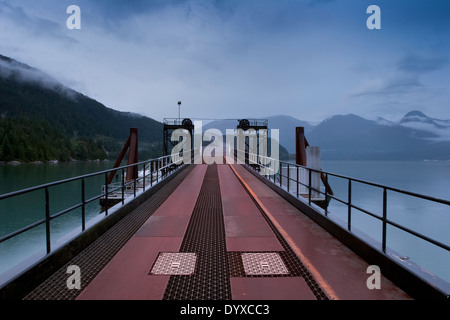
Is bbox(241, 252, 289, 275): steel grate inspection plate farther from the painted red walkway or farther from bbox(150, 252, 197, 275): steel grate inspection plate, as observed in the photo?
bbox(150, 252, 197, 275): steel grate inspection plate

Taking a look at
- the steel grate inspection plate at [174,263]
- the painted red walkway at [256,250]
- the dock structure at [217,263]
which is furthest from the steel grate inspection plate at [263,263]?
the steel grate inspection plate at [174,263]

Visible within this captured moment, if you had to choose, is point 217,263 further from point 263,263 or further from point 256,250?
point 256,250

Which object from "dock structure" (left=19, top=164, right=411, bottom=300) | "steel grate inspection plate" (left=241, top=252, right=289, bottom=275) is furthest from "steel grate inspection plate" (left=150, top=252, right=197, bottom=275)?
"steel grate inspection plate" (left=241, top=252, right=289, bottom=275)

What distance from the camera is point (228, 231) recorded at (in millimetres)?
5699

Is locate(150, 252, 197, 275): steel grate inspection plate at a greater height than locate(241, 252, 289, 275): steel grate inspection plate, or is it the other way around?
locate(150, 252, 197, 275): steel grate inspection plate

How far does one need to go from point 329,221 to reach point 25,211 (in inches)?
1754

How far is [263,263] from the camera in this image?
4.18 metres

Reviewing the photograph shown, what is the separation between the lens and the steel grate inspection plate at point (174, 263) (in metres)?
3.84

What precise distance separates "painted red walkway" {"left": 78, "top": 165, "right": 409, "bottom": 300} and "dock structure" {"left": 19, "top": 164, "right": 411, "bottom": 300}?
1cm

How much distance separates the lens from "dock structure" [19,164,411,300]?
3.32m

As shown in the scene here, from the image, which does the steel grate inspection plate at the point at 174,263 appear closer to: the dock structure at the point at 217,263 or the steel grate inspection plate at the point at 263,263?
the dock structure at the point at 217,263

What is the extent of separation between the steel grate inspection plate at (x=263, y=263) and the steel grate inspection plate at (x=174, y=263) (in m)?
0.77
